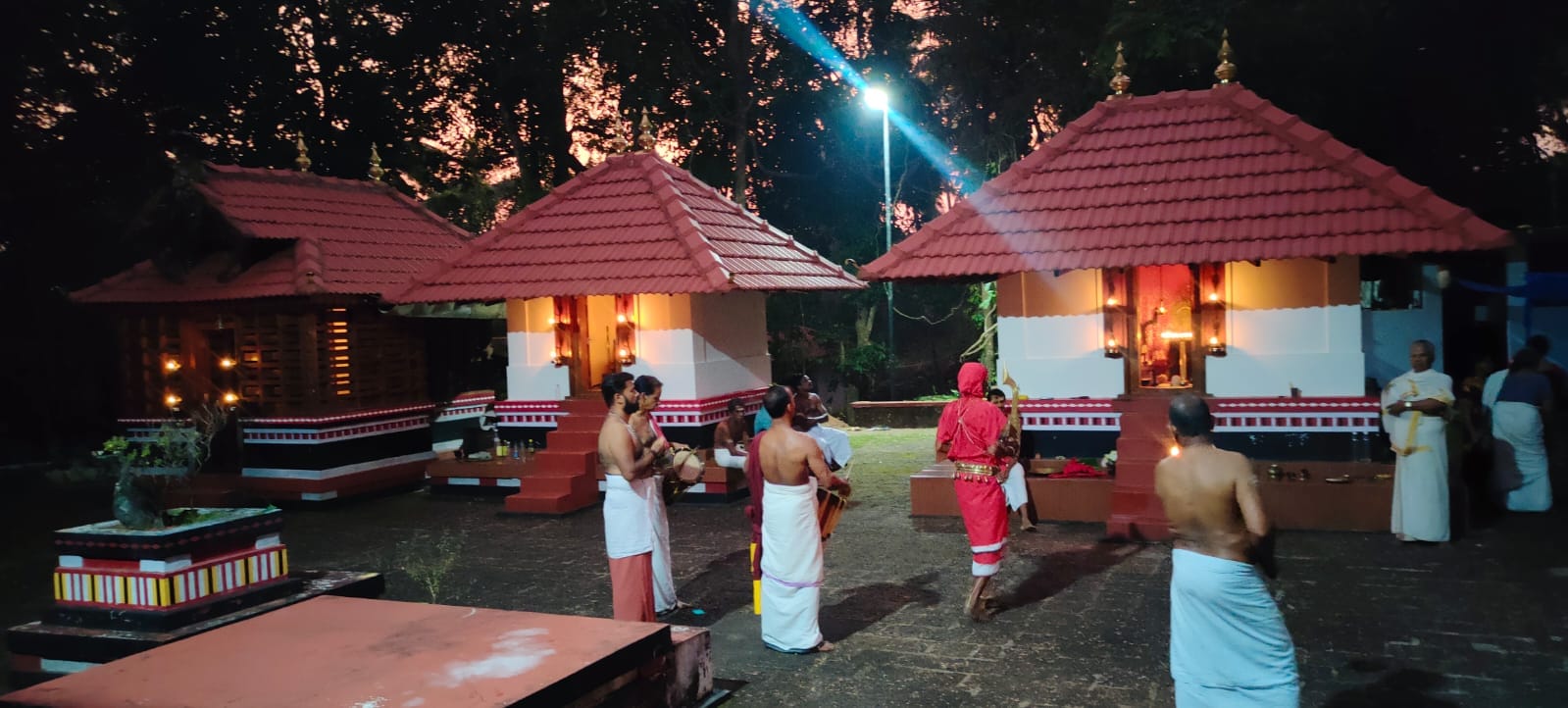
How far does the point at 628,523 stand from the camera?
690 cm

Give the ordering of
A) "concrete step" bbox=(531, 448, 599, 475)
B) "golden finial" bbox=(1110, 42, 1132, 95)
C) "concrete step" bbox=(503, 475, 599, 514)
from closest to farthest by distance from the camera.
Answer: "golden finial" bbox=(1110, 42, 1132, 95)
"concrete step" bbox=(503, 475, 599, 514)
"concrete step" bbox=(531, 448, 599, 475)

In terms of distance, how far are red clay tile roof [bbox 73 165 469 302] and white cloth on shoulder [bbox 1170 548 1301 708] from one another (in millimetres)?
11919

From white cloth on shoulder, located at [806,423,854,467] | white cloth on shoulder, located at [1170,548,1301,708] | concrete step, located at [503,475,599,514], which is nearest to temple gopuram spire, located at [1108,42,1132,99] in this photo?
white cloth on shoulder, located at [806,423,854,467]

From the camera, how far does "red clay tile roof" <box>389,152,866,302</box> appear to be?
12516 millimetres

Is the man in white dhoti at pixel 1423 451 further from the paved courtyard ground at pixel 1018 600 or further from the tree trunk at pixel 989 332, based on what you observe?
the tree trunk at pixel 989 332

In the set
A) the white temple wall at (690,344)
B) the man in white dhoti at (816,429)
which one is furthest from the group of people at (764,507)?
the white temple wall at (690,344)

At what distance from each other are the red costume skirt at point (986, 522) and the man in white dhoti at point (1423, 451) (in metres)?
4.13

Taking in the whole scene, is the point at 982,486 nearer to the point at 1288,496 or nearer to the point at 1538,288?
the point at 1288,496

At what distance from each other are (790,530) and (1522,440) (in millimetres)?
7760

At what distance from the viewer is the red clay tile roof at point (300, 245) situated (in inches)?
555

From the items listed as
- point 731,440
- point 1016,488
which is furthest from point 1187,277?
point 731,440

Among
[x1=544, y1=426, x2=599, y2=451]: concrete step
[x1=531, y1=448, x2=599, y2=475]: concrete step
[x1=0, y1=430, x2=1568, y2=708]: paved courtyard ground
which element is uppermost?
[x1=544, y1=426, x2=599, y2=451]: concrete step

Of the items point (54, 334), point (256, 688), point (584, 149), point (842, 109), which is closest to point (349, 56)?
point (584, 149)

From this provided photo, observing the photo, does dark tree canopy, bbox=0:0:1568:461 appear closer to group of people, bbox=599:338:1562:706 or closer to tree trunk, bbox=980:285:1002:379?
tree trunk, bbox=980:285:1002:379
